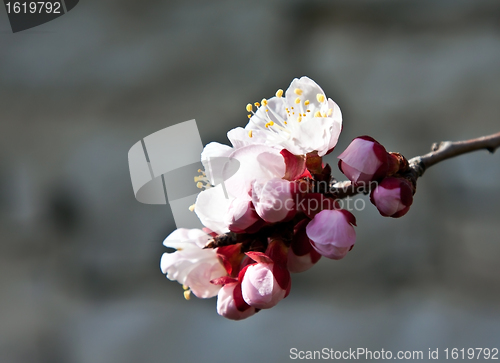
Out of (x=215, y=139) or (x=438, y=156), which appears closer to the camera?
(x=438, y=156)

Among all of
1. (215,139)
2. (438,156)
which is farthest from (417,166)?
(215,139)

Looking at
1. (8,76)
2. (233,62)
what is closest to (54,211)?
(8,76)

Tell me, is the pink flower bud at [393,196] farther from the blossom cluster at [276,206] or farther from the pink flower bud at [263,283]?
the pink flower bud at [263,283]

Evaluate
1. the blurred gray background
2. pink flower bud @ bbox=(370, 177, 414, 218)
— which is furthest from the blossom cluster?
the blurred gray background

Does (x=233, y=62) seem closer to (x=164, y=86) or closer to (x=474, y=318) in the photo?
(x=164, y=86)

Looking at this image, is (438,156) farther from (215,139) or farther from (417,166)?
(215,139)

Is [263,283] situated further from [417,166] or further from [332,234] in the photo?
[417,166]

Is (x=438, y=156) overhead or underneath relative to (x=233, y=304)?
overhead
